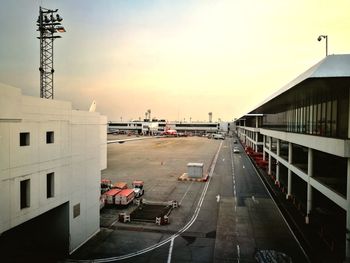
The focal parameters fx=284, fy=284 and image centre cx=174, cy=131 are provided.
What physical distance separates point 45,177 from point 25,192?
144 centimetres

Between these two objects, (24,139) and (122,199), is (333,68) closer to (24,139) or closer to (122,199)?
(24,139)

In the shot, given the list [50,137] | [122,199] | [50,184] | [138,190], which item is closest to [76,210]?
[50,184]

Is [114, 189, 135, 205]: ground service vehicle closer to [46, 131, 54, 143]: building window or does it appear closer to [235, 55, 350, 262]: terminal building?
[46, 131, 54, 143]: building window

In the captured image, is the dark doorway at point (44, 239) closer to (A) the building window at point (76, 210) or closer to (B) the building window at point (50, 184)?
(A) the building window at point (76, 210)

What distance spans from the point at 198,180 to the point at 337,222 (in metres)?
23.4

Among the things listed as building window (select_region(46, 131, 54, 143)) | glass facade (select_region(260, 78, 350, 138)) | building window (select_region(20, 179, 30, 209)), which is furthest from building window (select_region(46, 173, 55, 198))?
glass facade (select_region(260, 78, 350, 138))

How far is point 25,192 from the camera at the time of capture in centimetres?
1517

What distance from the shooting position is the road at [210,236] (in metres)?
18.8

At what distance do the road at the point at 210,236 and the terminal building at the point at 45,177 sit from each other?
275cm

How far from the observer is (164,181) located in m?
43.6

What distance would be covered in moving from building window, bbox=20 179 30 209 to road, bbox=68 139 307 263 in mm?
6159

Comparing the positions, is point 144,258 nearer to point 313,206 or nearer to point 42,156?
point 42,156

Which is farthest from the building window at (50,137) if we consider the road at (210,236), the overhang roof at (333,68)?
the overhang roof at (333,68)

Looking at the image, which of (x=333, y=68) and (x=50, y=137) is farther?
(x=50, y=137)
